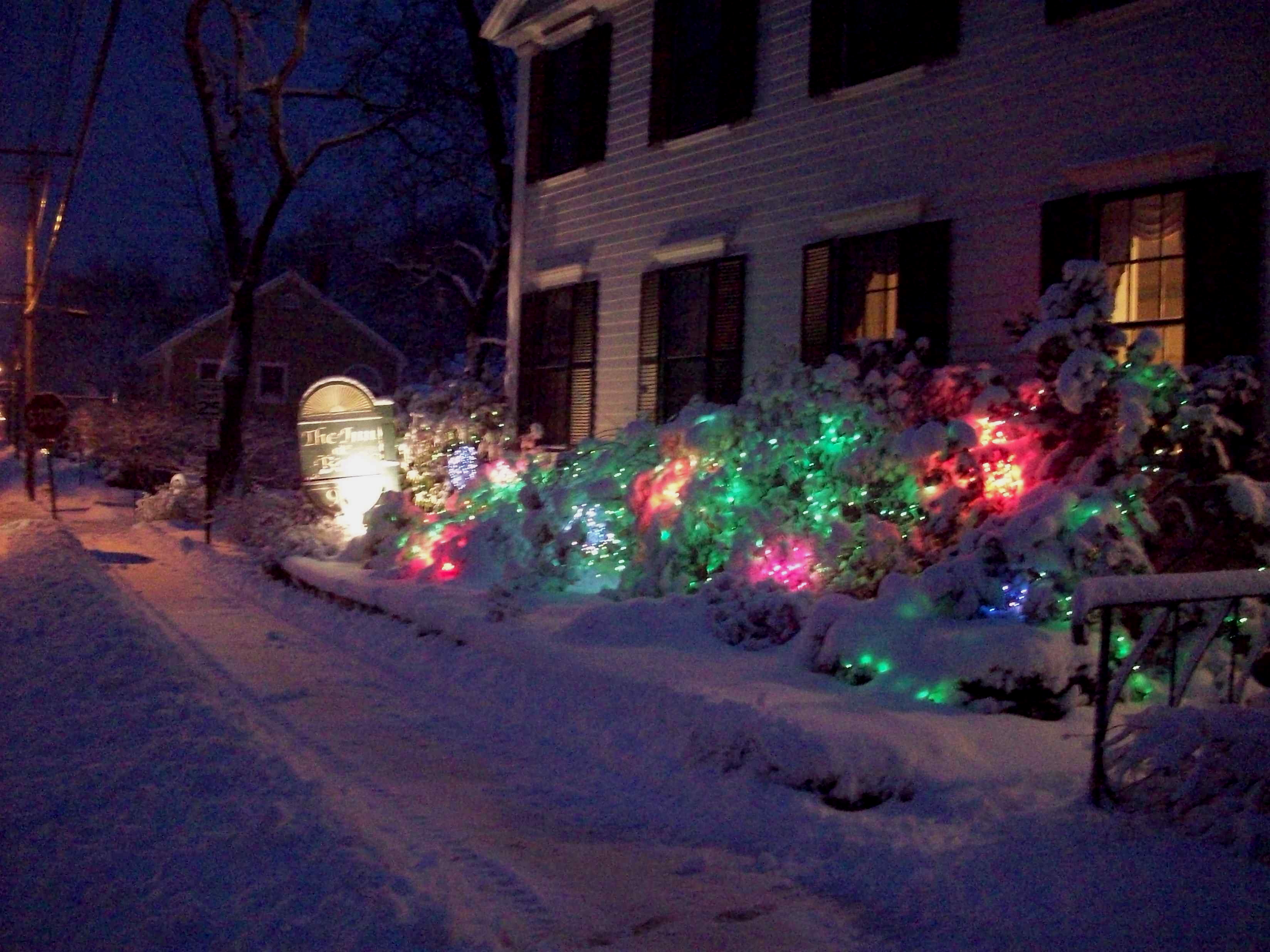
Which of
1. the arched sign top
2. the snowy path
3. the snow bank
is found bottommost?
the snowy path

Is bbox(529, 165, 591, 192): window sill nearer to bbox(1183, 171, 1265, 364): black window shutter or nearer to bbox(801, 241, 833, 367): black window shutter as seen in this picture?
bbox(801, 241, 833, 367): black window shutter

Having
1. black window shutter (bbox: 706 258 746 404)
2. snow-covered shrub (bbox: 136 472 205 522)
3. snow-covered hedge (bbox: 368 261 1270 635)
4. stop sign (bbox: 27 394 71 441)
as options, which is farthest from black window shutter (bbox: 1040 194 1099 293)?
stop sign (bbox: 27 394 71 441)

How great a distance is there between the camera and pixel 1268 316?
26.6 feet

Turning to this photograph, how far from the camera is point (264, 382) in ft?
A: 146

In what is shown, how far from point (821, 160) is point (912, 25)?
1549mm

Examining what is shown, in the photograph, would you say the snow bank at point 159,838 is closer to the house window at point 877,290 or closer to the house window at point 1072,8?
the house window at point 877,290

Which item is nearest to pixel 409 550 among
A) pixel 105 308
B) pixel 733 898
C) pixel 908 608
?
pixel 908 608

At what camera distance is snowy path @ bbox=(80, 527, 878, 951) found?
14.3 feet

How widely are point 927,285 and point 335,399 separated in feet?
28.5

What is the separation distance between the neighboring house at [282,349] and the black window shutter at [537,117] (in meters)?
29.1

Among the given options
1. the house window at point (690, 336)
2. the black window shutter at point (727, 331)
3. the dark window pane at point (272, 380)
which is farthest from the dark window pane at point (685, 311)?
the dark window pane at point (272, 380)

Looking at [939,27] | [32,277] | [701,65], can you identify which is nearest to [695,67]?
[701,65]

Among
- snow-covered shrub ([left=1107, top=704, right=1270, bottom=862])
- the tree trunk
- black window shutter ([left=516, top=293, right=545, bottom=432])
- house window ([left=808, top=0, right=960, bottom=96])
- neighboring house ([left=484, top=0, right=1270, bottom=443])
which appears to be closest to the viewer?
snow-covered shrub ([left=1107, top=704, right=1270, bottom=862])

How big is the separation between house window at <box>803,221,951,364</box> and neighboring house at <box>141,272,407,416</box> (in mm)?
34608
